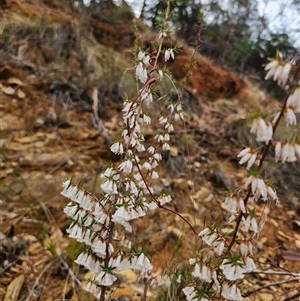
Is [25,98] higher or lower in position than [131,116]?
lower

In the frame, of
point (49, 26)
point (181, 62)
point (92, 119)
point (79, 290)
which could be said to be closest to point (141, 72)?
point (79, 290)

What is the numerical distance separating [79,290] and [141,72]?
67.8 inches

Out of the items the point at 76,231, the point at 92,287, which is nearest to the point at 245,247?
the point at 76,231

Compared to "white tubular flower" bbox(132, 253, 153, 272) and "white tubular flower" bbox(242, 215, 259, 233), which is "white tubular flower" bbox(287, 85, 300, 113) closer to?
"white tubular flower" bbox(242, 215, 259, 233)

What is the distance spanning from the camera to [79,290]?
99.2 inches

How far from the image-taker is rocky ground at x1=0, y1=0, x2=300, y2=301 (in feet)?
8.83

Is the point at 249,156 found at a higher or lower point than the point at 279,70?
lower

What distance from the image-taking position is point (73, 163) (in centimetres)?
387

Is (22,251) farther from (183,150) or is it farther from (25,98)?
(183,150)

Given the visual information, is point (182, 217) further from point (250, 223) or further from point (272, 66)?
point (272, 66)

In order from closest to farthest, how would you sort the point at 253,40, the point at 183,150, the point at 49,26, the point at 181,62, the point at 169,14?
1. the point at 169,14
2. the point at 183,150
3. the point at 49,26
4. the point at 181,62
5. the point at 253,40

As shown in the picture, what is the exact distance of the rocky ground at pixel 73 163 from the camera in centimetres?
269

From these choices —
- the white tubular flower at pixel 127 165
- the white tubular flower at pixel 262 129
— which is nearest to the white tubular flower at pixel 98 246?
the white tubular flower at pixel 127 165

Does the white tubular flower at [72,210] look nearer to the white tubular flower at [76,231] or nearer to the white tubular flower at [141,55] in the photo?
the white tubular flower at [76,231]
